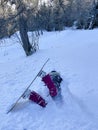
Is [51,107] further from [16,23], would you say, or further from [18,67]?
[16,23]

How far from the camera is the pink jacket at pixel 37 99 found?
17.9 feet

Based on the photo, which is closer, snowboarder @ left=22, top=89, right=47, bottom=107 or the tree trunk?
snowboarder @ left=22, top=89, right=47, bottom=107

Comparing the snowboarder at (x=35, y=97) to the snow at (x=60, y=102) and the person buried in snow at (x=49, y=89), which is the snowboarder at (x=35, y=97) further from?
the snow at (x=60, y=102)

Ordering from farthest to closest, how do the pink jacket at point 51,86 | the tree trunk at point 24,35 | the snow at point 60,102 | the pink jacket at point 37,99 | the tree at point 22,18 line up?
the tree trunk at point 24,35, the tree at point 22,18, the pink jacket at point 51,86, the pink jacket at point 37,99, the snow at point 60,102

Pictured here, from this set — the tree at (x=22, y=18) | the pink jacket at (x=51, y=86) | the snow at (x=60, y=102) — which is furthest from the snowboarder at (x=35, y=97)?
the tree at (x=22, y=18)

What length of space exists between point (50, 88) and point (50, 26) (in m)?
32.1

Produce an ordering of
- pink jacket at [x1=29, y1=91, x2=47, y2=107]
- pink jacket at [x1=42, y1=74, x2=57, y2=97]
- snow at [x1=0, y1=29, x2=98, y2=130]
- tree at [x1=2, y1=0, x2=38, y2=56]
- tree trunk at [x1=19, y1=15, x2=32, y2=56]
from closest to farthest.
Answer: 1. snow at [x1=0, y1=29, x2=98, y2=130]
2. pink jacket at [x1=29, y1=91, x2=47, y2=107]
3. pink jacket at [x1=42, y1=74, x2=57, y2=97]
4. tree at [x1=2, y1=0, x2=38, y2=56]
5. tree trunk at [x1=19, y1=15, x2=32, y2=56]

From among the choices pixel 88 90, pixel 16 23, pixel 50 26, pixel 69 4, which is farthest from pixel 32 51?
pixel 69 4

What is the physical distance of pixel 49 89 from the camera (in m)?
5.74

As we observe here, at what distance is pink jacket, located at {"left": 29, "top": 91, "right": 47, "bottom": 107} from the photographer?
5452 millimetres

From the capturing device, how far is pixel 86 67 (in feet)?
25.7

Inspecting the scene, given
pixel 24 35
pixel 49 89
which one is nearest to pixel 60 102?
pixel 49 89

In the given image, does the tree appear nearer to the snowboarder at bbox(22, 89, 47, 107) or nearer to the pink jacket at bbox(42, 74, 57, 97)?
the pink jacket at bbox(42, 74, 57, 97)

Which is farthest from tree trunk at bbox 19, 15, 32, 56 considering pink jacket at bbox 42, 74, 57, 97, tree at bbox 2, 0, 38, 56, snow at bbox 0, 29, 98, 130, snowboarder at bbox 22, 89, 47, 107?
snowboarder at bbox 22, 89, 47, 107
